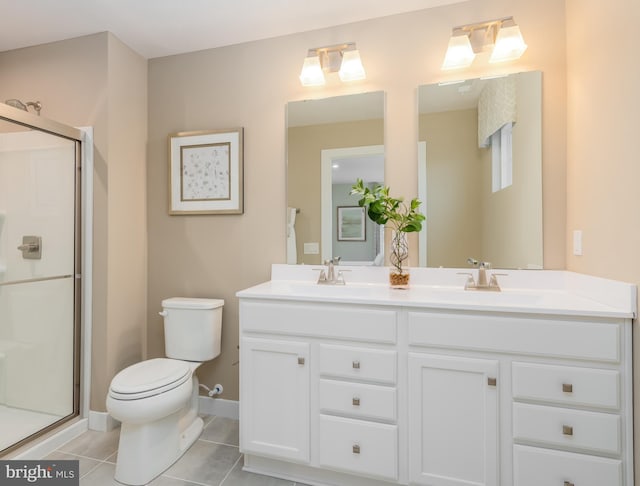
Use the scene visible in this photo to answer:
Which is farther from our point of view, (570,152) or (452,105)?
(452,105)

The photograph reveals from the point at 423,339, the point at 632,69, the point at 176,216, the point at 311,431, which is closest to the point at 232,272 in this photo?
the point at 176,216

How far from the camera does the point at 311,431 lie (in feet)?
5.17

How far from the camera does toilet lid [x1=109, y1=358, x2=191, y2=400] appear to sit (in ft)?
5.22

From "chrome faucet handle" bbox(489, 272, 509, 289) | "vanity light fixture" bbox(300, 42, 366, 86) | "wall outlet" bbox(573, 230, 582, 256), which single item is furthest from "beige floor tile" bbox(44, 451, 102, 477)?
"wall outlet" bbox(573, 230, 582, 256)

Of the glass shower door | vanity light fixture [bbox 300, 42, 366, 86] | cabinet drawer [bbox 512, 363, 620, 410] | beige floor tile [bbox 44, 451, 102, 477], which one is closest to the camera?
cabinet drawer [bbox 512, 363, 620, 410]

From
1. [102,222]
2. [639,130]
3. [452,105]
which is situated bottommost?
[102,222]

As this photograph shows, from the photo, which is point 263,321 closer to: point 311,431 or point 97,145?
point 311,431

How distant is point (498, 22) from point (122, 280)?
268 cm

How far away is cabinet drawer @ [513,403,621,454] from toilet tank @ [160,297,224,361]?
1.65 m

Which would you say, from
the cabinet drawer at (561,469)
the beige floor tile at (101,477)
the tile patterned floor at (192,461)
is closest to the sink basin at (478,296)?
the cabinet drawer at (561,469)

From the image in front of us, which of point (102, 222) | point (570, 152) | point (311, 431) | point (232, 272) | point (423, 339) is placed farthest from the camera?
point (232, 272)

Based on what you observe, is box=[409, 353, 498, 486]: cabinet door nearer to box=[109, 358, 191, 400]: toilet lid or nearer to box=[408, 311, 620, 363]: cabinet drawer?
box=[408, 311, 620, 363]: cabinet drawer

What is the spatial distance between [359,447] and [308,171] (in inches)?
59.5

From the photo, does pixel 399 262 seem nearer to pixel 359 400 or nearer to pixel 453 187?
pixel 453 187
